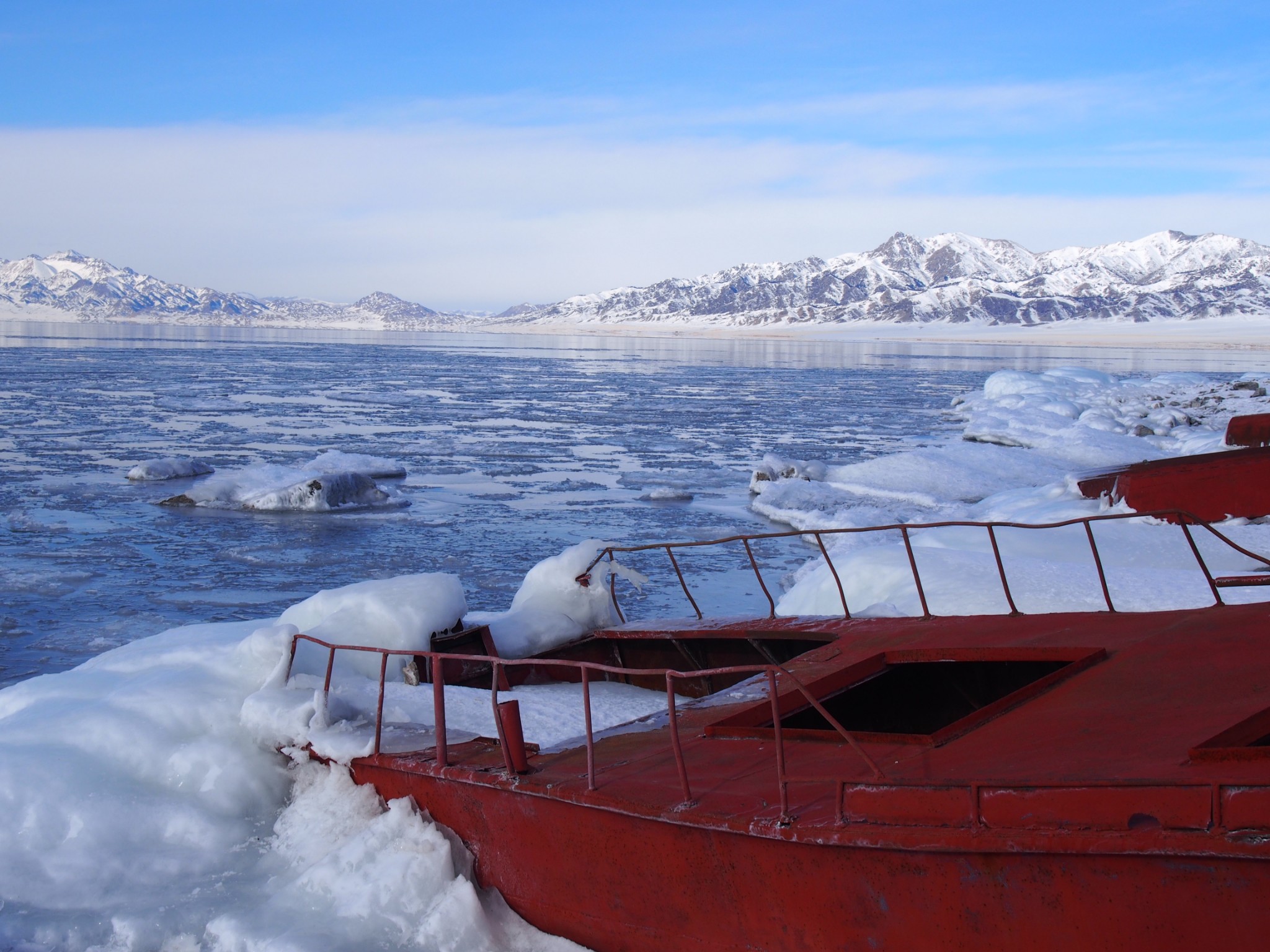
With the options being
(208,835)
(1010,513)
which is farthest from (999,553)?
(1010,513)

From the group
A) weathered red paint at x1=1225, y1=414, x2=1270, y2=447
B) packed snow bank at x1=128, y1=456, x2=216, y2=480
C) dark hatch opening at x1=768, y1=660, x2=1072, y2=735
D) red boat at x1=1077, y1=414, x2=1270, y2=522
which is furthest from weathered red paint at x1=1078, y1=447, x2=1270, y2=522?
packed snow bank at x1=128, y1=456, x2=216, y2=480

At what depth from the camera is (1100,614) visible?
4809 millimetres

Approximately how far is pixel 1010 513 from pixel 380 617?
25.5ft

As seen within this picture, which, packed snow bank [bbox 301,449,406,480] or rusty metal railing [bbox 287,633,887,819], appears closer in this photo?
rusty metal railing [bbox 287,633,887,819]

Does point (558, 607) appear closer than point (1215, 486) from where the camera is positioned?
Yes

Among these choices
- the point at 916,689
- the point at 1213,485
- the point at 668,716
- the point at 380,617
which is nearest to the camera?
the point at 668,716

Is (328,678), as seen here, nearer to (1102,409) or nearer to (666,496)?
(666,496)

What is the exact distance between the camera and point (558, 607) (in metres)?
6.46

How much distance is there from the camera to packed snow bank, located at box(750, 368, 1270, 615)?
6.89 meters

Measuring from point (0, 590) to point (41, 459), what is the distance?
7.74 metres

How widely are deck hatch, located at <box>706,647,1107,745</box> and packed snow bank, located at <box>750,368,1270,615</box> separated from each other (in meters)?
1.86

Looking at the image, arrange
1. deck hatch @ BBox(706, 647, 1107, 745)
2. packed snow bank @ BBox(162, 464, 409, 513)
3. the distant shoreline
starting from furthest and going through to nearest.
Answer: the distant shoreline → packed snow bank @ BBox(162, 464, 409, 513) → deck hatch @ BBox(706, 647, 1107, 745)

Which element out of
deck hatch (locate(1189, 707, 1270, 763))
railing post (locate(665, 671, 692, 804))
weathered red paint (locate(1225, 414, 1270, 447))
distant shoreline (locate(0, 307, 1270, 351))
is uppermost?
distant shoreline (locate(0, 307, 1270, 351))

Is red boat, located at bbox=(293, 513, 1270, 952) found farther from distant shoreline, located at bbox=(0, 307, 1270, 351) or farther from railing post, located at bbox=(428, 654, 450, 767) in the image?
distant shoreline, located at bbox=(0, 307, 1270, 351)
